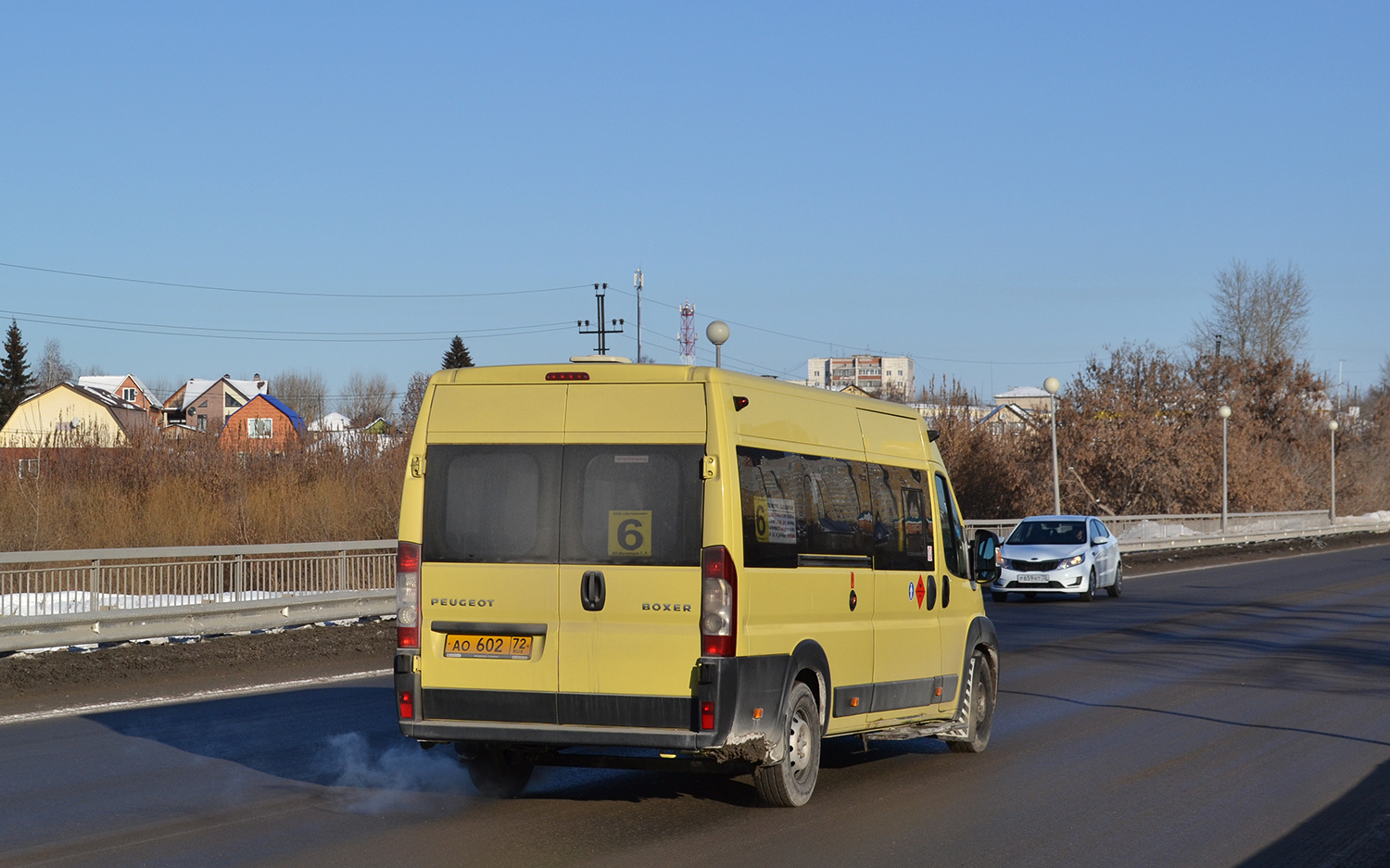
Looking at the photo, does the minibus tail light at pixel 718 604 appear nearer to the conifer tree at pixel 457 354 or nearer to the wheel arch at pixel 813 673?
the wheel arch at pixel 813 673

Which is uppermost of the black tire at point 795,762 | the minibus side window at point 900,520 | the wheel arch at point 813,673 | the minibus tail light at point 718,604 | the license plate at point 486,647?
the minibus side window at point 900,520

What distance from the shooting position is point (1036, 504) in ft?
182

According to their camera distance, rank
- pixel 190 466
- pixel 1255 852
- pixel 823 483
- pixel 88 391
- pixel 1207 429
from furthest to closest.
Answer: pixel 88 391 → pixel 1207 429 → pixel 190 466 → pixel 823 483 → pixel 1255 852

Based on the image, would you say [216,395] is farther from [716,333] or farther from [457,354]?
[716,333]

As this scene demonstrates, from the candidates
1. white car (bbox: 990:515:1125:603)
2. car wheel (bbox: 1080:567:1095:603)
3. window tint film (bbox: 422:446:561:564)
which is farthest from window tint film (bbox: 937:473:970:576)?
car wheel (bbox: 1080:567:1095:603)

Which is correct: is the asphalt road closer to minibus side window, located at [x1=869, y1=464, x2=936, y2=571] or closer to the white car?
minibus side window, located at [x1=869, y1=464, x2=936, y2=571]

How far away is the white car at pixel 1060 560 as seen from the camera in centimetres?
2742

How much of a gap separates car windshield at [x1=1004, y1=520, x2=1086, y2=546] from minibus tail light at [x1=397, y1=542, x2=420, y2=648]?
21959 mm

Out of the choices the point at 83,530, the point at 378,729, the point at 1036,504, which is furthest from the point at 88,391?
the point at 378,729

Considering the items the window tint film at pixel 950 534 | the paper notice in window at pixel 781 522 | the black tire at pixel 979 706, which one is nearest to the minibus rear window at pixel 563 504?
the paper notice in window at pixel 781 522

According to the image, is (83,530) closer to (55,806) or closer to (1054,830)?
(55,806)

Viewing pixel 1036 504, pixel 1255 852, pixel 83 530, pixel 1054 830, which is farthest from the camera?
pixel 1036 504

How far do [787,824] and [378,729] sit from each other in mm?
4364

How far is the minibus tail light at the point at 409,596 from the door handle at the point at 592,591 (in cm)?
97
